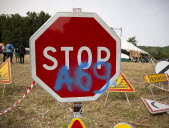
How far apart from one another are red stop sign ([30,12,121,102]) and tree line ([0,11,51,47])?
184ft

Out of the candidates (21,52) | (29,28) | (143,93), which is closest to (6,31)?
(29,28)

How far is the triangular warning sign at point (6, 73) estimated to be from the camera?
541cm

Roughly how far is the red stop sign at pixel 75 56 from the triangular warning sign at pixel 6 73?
4.59 metres

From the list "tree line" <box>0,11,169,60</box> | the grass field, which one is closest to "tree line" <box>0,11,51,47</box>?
"tree line" <box>0,11,169,60</box>

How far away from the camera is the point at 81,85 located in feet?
4.62

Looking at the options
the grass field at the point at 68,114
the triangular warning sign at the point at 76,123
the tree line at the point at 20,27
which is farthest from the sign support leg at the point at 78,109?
the tree line at the point at 20,27

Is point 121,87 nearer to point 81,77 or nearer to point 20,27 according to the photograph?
point 81,77

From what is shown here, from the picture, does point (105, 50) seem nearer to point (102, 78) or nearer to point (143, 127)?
point (102, 78)

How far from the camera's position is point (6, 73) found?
5453mm

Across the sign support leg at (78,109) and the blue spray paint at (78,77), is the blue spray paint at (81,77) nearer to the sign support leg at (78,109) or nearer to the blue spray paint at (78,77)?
the blue spray paint at (78,77)

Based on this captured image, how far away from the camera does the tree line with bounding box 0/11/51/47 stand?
54094 mm

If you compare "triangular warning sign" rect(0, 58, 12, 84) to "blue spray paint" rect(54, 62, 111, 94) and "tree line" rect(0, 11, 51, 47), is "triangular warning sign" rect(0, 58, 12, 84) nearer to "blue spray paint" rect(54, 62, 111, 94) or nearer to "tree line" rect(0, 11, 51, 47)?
"blue spray paint" rect(54, 62, 111, 94)

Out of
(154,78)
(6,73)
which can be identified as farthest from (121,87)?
(6,73)

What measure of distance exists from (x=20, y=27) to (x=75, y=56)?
195 feet
